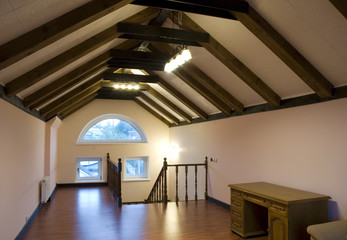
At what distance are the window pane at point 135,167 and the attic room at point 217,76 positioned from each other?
3.63 metres

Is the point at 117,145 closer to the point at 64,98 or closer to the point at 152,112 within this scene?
the point at 152,112

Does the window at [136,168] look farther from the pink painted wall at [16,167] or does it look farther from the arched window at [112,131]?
the pink painted wall at [16,167]

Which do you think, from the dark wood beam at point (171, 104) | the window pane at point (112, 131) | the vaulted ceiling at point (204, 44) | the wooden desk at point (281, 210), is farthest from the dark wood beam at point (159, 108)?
the wooden desk at point (281, 210)

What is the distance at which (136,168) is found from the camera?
9.98 metres

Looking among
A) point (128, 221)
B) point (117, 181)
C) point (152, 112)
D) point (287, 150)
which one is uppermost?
point (152, 112)

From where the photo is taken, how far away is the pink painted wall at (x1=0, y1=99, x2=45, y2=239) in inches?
126

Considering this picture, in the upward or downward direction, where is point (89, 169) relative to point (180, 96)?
downward

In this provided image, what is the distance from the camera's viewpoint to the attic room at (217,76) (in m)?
2.66

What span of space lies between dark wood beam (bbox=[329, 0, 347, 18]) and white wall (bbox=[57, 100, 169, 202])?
810cm

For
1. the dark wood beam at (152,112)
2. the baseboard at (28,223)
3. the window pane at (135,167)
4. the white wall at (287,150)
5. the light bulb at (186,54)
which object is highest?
the light bulb at (186,54)

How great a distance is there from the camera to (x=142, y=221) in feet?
16.3

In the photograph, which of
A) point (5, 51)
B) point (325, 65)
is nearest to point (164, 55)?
point (325, 65)

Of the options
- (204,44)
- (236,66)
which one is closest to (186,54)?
(204,44)

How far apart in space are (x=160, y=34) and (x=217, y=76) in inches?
63.7
